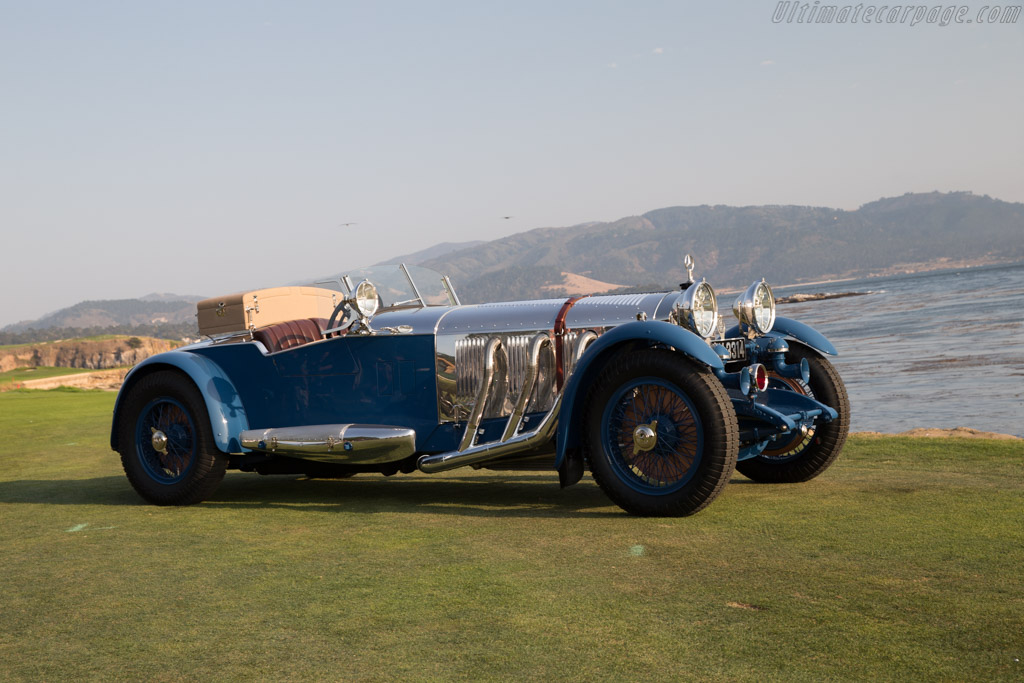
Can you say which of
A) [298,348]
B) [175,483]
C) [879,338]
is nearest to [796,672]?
[298,348]

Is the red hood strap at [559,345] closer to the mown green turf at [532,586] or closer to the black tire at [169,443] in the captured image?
the mown green turf at [532,586]

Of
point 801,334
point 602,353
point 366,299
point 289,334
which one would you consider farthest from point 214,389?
point 801,334

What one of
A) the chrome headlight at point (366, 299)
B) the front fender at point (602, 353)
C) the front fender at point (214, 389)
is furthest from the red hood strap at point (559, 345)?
the front fender at point (214, 389)

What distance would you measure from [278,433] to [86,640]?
9.99 ft

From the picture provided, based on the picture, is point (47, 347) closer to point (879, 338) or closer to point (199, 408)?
point (879, 338)

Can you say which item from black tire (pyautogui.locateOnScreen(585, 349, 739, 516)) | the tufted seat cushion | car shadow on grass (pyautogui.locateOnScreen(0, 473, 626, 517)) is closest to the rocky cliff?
car shadow on grass (pyautogui.locateOnScreen(0, 473, 626, 517))

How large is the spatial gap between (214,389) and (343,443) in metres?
1.29

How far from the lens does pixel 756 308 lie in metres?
5.92

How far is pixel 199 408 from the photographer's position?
22.1 ft

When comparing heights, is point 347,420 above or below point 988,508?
above

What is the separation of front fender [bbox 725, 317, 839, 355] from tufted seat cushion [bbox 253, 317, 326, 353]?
3.46 metres

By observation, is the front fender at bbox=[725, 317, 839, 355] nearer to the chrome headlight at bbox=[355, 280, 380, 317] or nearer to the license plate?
the license plate

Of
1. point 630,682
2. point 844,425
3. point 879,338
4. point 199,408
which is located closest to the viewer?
point 630,682

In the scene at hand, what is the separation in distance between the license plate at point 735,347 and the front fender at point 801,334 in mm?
323
